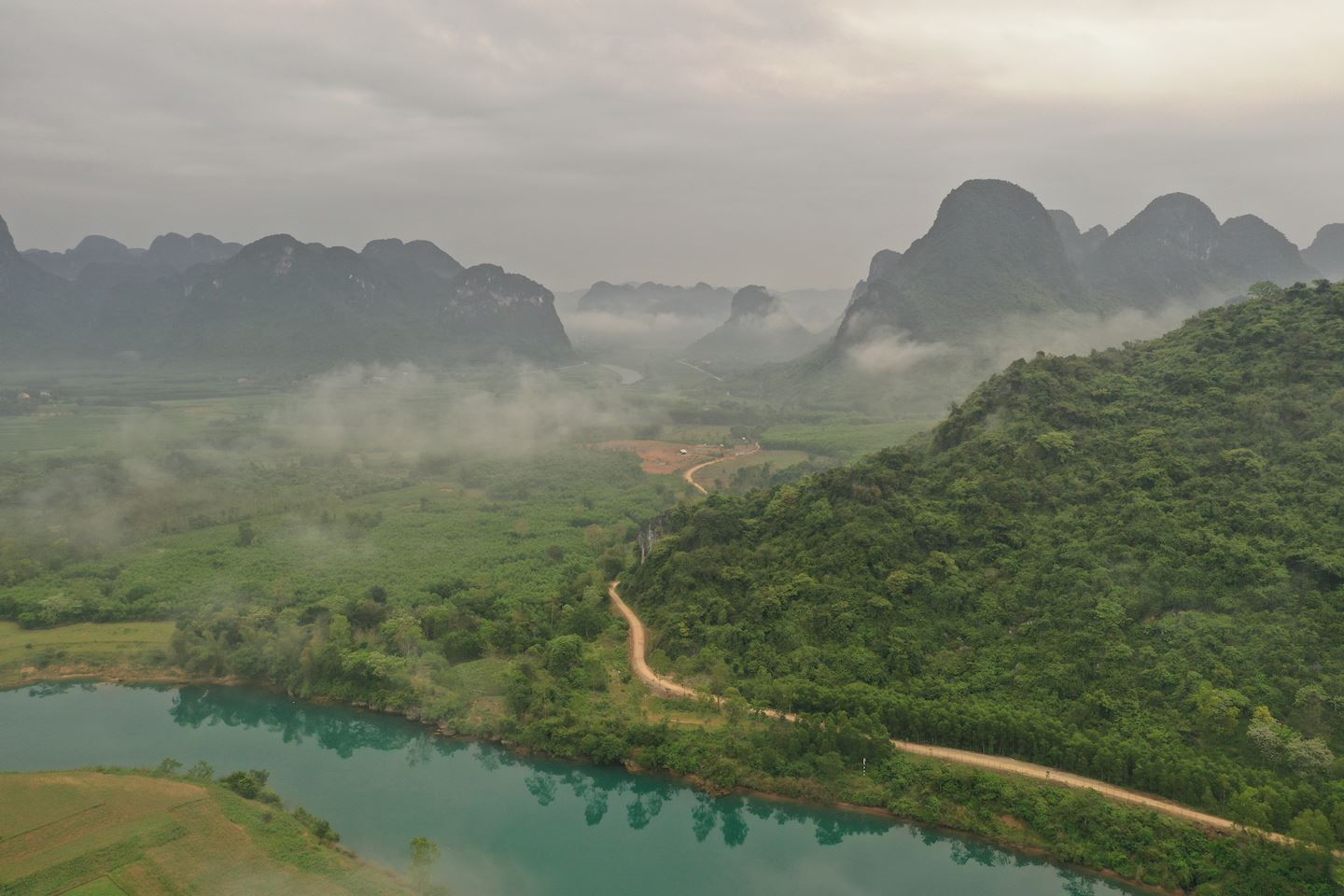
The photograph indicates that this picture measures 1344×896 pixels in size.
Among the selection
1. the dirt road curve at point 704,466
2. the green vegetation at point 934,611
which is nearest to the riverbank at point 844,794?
the green vegetation at point 934,611

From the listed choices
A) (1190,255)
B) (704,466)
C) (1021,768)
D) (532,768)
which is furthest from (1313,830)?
(1190,255)

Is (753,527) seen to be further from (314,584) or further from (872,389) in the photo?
(872,389)

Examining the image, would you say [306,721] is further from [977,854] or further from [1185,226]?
[1185,226]

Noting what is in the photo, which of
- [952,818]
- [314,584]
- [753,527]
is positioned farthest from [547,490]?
[952,818]

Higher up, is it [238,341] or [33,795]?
[238,341]

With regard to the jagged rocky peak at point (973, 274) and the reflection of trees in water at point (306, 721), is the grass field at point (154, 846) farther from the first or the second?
the jagged rocky peak at point (973, 274)

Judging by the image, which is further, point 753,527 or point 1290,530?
point 753,527

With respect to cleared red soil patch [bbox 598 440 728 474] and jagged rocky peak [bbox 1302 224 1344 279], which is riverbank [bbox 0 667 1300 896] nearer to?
cleared red soil patch [bbox 598 440 728 474]

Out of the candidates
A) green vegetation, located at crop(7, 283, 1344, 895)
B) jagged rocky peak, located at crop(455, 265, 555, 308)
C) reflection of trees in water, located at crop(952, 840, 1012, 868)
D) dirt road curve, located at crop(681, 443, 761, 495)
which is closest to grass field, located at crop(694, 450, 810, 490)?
dirt road curve, located at crop(681, 443, 761, 495)
